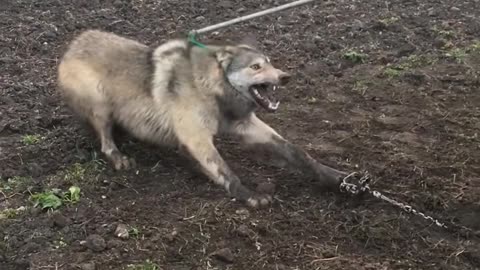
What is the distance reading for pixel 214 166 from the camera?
4852 mm

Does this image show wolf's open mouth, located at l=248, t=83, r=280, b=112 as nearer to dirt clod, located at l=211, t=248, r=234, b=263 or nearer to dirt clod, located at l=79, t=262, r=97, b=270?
dirt clod, located at l=211, t=248, r=234, b=263

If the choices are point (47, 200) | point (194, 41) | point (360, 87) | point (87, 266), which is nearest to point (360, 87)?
point (360, 87)

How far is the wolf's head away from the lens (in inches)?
191

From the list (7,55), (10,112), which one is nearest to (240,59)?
(10,112)

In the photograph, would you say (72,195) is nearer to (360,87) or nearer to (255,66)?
(255,66)

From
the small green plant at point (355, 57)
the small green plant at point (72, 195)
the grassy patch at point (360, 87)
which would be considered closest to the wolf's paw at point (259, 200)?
the small green plant at point (72, 195)

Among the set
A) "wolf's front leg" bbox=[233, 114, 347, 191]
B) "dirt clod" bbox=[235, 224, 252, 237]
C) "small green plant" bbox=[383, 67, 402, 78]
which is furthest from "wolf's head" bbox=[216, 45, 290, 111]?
"small green plant" bbox=[383, 67, 402, 78]

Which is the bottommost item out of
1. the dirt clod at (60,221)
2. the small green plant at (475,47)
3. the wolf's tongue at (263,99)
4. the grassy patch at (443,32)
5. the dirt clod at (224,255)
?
→ the grassy patch at (443,32)

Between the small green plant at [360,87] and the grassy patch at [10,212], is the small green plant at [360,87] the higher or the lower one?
the lower one

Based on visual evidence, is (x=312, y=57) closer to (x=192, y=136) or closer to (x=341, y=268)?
(x=192, y=136)

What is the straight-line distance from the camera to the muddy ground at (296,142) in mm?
4082

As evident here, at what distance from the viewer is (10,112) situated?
5.99 m

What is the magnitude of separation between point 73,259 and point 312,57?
12.3 feet

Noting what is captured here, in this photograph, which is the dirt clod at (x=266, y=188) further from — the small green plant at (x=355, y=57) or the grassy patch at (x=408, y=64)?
the small green plant at (x=355, y=57)
